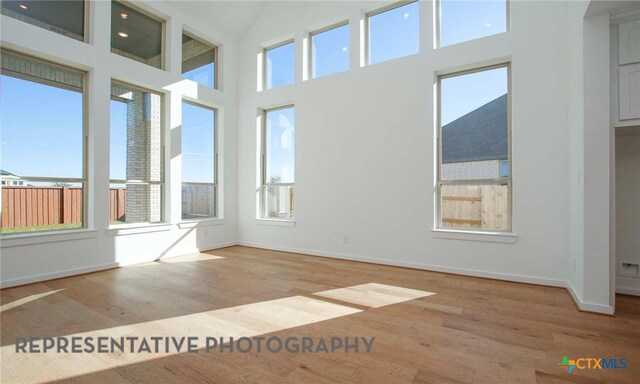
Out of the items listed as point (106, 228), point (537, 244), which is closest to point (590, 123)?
point (537, 244)

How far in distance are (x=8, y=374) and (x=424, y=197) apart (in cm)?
405

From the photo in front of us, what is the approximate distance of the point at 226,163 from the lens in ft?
18.5

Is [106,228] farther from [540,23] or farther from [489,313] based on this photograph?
[540,23]

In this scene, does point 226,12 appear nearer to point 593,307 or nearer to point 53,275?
point 53,275

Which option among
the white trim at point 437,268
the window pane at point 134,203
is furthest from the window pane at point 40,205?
the white trim at point 437,268

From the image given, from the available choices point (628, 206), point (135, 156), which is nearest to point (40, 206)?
point (135, 156)

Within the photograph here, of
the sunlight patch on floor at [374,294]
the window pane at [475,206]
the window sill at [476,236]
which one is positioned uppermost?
the window pane at [475,206]

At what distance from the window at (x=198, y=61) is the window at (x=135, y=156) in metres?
0.79

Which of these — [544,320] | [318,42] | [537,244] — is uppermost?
[318,42]

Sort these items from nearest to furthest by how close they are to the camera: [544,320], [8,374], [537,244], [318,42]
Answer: [8,374]
[544,320]
[537,244]
[318,42]

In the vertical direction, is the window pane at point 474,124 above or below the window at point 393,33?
below

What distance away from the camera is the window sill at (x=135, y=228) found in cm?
407

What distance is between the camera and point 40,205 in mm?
3549

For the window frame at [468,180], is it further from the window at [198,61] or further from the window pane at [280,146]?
the window at [198,61]
